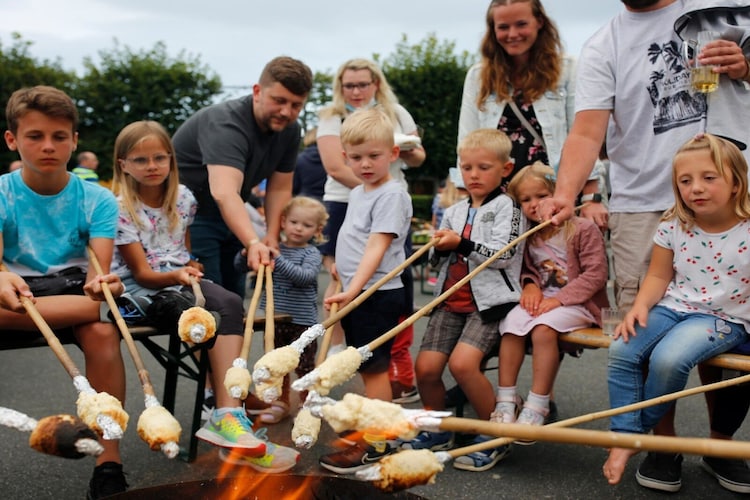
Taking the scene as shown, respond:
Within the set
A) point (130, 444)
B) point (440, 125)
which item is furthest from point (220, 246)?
point (440, 125)

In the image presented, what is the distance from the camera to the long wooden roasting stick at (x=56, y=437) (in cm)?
160

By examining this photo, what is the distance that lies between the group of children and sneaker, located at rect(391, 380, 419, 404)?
0.79m

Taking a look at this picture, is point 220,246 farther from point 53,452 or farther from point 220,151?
point 53,452

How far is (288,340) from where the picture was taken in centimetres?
389

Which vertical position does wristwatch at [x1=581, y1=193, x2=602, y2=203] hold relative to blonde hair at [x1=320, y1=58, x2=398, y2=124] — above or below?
below

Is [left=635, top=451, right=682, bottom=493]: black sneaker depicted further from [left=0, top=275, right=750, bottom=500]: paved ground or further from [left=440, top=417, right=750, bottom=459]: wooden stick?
[left=440, top=417, right=750, bottom=459]: wooden stick

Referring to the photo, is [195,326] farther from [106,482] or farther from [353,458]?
[353,458]

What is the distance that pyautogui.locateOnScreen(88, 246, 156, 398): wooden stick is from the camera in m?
2.09

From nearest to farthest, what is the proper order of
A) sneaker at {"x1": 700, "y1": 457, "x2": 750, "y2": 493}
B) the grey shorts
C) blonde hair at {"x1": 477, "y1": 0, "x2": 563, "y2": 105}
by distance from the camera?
sneaker at {"x1": 700, "y1": 457, "x2": 750, "y2": 493}, the grey shorts, blonde hair at {"x1": 477, "y1": 0, "x2": 563, "y2": 105}

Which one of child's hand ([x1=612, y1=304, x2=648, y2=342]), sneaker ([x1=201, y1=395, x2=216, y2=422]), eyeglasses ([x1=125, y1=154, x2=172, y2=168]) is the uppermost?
eyeglasses ([x1=125, y1=154, x2=172, y2=168])

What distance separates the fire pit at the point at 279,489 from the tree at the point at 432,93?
16.5 meters

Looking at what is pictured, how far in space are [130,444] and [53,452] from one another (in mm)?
2089

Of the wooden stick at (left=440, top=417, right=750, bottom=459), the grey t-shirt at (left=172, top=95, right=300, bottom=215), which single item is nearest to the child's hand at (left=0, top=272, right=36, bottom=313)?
the grey t-shirt at (left=172, top=95, right=300, bottom=215)

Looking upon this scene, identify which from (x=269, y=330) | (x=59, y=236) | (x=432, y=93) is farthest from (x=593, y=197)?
(x=432, y=93)
